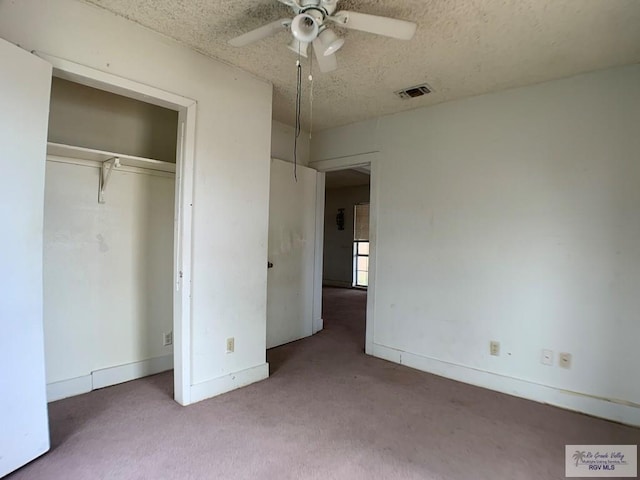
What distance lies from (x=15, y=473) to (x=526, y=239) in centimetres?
343

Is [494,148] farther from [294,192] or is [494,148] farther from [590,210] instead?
[294,192]

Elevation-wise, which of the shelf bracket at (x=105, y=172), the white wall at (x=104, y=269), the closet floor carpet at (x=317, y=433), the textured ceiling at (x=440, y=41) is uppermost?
the textured ceiling at (x=440, y=41)

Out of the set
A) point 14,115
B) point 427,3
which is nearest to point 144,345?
point 14,115

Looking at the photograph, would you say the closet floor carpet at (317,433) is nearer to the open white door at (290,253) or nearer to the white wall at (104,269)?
the white wall at (104,269)

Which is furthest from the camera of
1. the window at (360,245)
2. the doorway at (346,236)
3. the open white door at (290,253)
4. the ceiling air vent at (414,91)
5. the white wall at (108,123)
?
the window at (360,245)

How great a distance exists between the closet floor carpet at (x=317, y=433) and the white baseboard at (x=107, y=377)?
8 cm

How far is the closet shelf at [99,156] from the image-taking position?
88.5 inches

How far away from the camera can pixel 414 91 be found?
2.93 metres

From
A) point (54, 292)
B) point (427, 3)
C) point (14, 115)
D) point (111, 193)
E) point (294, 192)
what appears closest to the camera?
point (14, 115)

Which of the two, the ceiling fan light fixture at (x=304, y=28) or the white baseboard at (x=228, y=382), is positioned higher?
the ceiling fan light fixture at (x=304, y=28)

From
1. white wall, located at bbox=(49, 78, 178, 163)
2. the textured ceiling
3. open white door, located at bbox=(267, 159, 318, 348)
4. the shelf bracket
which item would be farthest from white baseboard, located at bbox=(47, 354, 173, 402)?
the textured ceiling

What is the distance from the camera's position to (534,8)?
183cm

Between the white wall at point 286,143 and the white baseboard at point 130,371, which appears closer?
the white baseboard at point 130,371

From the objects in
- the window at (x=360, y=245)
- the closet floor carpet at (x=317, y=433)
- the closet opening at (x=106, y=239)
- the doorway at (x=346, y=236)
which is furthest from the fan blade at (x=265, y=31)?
the window at (x=360, y=245)
